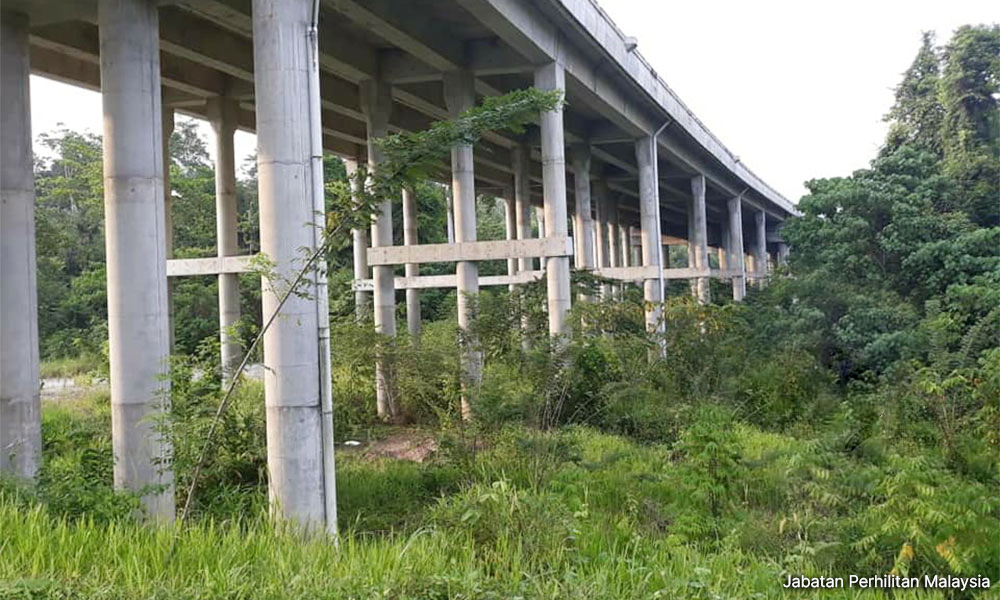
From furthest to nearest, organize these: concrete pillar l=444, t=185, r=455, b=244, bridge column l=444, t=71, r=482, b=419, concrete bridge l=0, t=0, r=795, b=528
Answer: concrete pillar l=444, t=185, r=455, b=244 → bridge column l=444, t=71, r=482, b=419 → concrete bridge l=0, t=0, r=795, b=528

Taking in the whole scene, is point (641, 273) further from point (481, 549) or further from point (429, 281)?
point (481, 549)

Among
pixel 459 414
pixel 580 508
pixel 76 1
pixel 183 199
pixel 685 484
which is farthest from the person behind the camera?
pixel 183 199

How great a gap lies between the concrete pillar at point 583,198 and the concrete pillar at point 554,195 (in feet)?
26.5

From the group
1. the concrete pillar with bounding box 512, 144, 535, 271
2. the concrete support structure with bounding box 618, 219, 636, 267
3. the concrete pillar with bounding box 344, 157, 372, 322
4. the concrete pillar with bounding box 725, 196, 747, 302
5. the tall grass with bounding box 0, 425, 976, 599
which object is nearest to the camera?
the tall grass with bounding box 0, 425, 976, 599

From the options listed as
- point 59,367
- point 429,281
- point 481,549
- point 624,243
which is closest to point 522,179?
point 429,281

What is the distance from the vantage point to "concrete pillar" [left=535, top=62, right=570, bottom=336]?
15.7 m

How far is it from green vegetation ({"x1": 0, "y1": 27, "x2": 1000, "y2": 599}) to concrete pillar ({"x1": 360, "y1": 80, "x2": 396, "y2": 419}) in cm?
35

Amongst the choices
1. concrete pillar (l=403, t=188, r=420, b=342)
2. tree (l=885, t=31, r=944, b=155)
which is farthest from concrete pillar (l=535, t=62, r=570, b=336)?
tree (l=885, t=31, r=944, b=155)

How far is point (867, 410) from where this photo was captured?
12.5m

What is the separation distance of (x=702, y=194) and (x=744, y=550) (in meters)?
25.8

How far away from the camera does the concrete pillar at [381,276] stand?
15.8m

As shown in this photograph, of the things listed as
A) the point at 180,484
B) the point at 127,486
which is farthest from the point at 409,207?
the point at 180,484

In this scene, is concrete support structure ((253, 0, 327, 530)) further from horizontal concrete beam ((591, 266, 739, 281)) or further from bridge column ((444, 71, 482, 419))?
horizontal concrete beam ((591, 266, 739, 281))

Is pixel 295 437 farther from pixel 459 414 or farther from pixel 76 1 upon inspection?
pixel 76 1
